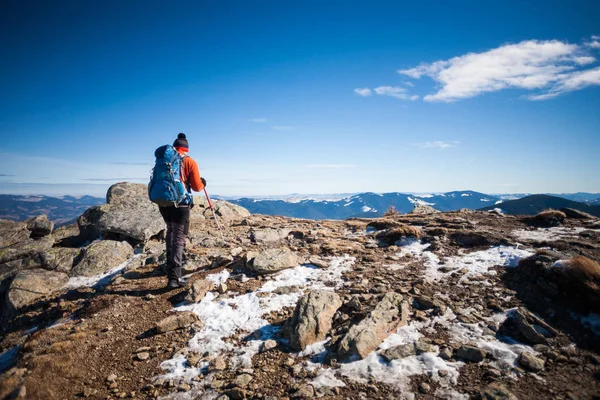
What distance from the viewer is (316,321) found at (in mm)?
6402

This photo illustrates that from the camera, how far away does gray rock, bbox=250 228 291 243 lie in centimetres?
1307

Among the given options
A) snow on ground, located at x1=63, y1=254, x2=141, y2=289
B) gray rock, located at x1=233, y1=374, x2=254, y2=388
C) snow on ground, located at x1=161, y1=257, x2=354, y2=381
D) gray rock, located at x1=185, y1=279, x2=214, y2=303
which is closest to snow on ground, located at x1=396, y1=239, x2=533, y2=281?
snow on ground, located at x1=161, y1=257, x2=354, y2=381

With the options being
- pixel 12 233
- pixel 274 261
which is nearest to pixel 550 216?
pixel 274 261

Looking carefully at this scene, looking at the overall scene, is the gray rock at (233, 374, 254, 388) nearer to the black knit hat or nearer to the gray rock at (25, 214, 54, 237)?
the black knit hat

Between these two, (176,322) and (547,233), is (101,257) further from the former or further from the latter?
(547,233)

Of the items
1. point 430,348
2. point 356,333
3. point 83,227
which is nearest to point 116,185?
point 83,227

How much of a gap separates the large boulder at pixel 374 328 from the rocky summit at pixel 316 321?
3cm

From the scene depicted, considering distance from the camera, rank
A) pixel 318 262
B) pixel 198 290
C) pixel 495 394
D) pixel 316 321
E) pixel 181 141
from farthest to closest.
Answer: pixel 318 262 < pixel 181 141 < pixel 198 290 < pixel 316 321 < pixel 495 394

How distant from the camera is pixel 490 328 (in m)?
6.20

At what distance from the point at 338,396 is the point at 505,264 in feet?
26.1

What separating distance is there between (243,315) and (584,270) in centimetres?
912

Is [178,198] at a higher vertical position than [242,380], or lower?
higher

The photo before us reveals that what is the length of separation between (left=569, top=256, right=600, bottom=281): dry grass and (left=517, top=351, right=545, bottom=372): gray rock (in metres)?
3.15

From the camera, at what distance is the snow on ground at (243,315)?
19.4 feet
